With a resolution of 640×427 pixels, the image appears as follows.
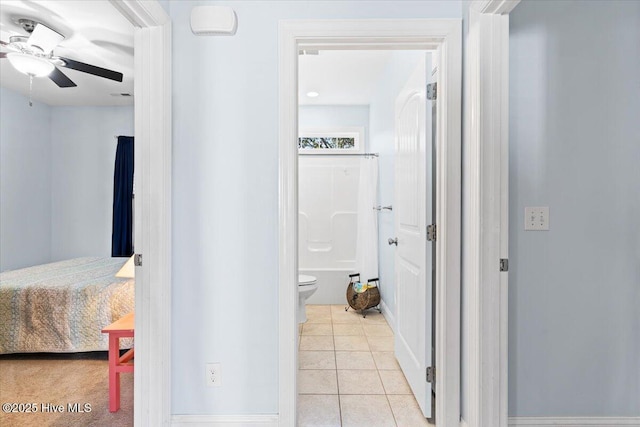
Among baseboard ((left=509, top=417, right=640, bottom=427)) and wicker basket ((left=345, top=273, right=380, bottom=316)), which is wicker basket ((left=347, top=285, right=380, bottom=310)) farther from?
baseboard ((left=509, top=417, right=640, bottom=427))

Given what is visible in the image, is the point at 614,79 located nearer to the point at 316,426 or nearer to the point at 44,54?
the point at 316,426

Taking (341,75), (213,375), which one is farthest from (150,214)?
(341,75)

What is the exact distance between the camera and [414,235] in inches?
79.9

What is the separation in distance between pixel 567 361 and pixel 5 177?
5.19 m

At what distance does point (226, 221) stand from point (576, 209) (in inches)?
64.4

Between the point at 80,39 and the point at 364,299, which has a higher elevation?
the point at 80,39

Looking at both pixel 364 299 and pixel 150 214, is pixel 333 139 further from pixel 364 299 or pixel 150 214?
pixel 150 214

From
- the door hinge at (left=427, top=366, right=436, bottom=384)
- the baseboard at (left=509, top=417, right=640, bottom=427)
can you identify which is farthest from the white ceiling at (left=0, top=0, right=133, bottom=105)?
the baseboard at (left=509, top=417, right=640, bottom=427)

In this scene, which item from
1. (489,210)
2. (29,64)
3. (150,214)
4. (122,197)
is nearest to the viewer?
(489,210)

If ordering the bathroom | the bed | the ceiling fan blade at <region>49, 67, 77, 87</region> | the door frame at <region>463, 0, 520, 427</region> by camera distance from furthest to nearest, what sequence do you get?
the ceiling fan blade at <region>49, 67, 77, 87</region> → the bed → the bathroom → the door frame at <region>463, 0, 520, 427</region>

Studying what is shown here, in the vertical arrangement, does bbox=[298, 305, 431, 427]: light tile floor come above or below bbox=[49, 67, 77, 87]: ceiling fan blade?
below

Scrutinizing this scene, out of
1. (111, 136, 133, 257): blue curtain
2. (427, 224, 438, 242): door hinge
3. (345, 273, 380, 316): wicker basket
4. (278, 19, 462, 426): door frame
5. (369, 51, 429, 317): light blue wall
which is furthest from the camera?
(111, 136, 133, 257): blue curtain

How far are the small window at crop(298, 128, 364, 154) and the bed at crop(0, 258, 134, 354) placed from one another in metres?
2.82

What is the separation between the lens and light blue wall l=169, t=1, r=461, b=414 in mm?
1656
